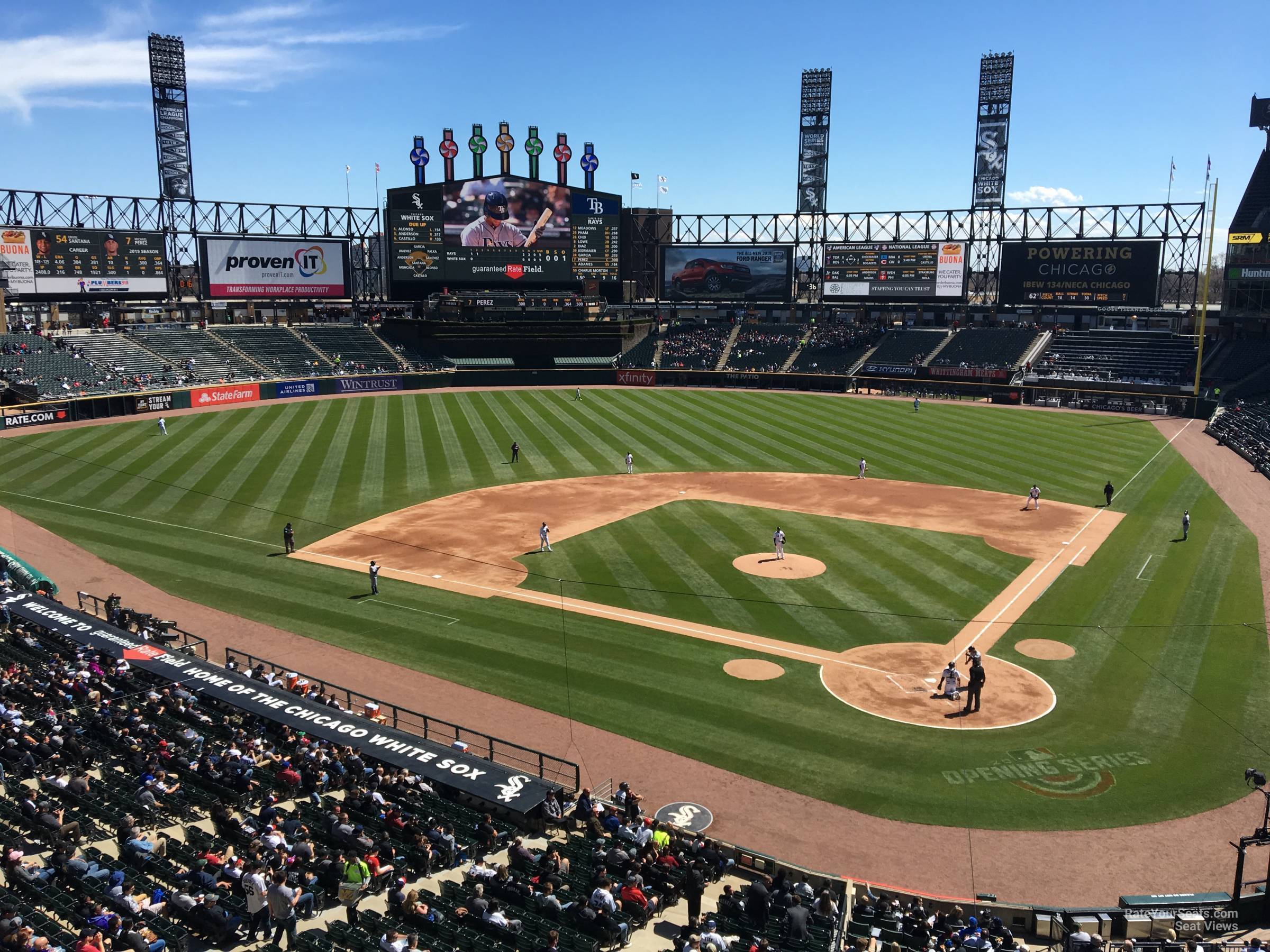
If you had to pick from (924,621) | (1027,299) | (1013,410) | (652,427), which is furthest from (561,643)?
(1027,299)

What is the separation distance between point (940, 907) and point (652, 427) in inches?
1898

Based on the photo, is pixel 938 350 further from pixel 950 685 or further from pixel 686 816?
pixel 686 816

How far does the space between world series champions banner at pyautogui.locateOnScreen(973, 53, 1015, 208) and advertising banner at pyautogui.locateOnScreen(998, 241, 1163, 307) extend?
6679 millimetres

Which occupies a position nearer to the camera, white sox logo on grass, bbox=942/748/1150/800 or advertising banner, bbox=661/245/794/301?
white sox logo on grass, bbox=942/748/1150/800

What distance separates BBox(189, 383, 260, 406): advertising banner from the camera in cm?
6688

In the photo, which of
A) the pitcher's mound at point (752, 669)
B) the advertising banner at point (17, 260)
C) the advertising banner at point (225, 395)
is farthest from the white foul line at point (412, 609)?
the advertising banner at point (17, 260)

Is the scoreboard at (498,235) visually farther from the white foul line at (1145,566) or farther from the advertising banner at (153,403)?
the white foul line at (1145,566)

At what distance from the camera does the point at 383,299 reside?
9819 centimetres

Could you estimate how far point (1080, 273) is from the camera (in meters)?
81.1

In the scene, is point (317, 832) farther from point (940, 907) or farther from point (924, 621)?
point (924, 621)

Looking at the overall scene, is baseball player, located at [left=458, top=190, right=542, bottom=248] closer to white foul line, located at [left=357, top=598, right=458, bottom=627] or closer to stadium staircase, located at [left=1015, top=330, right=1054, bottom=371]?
stadium staircase, located at [left=1015, top=330, right=1054, bottom=371]

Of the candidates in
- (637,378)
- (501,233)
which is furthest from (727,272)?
(501,233)

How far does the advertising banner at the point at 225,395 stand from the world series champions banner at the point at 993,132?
67845 millimetres

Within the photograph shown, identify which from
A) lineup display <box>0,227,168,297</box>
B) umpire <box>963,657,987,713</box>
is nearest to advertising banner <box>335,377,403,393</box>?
lineup display <box>0,227,168,297</box>
